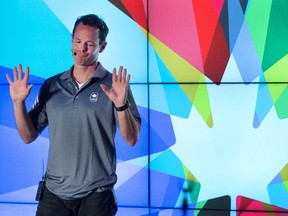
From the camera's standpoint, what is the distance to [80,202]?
5.73 ft

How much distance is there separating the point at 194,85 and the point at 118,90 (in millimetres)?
1915

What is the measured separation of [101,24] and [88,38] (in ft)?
0.34

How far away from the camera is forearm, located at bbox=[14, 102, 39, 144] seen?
1.80 m

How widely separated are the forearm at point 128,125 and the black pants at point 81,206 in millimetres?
230

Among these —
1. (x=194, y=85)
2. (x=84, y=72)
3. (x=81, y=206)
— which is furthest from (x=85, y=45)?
(x=194, y=85)

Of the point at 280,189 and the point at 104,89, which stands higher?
the point at 104,89

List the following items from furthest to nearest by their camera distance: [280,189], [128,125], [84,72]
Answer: [280,189]
[84,72]
[128,125]

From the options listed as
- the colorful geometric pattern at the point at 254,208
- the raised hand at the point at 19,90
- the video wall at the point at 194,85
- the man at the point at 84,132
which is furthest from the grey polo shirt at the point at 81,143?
the colorful geometric pattern at the point at 254,208

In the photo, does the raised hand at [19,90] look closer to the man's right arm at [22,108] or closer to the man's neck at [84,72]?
the man's right arm at [22,108]

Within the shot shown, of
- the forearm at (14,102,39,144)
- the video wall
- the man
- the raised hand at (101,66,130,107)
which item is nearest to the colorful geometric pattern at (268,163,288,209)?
the video wall

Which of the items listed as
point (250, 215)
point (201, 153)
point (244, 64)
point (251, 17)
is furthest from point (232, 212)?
point (251, 17)

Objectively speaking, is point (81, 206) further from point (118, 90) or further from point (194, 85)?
point (194, 85)

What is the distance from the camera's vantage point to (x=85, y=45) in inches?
71.9

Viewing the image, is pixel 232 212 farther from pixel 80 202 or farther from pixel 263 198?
pixel 80 202
